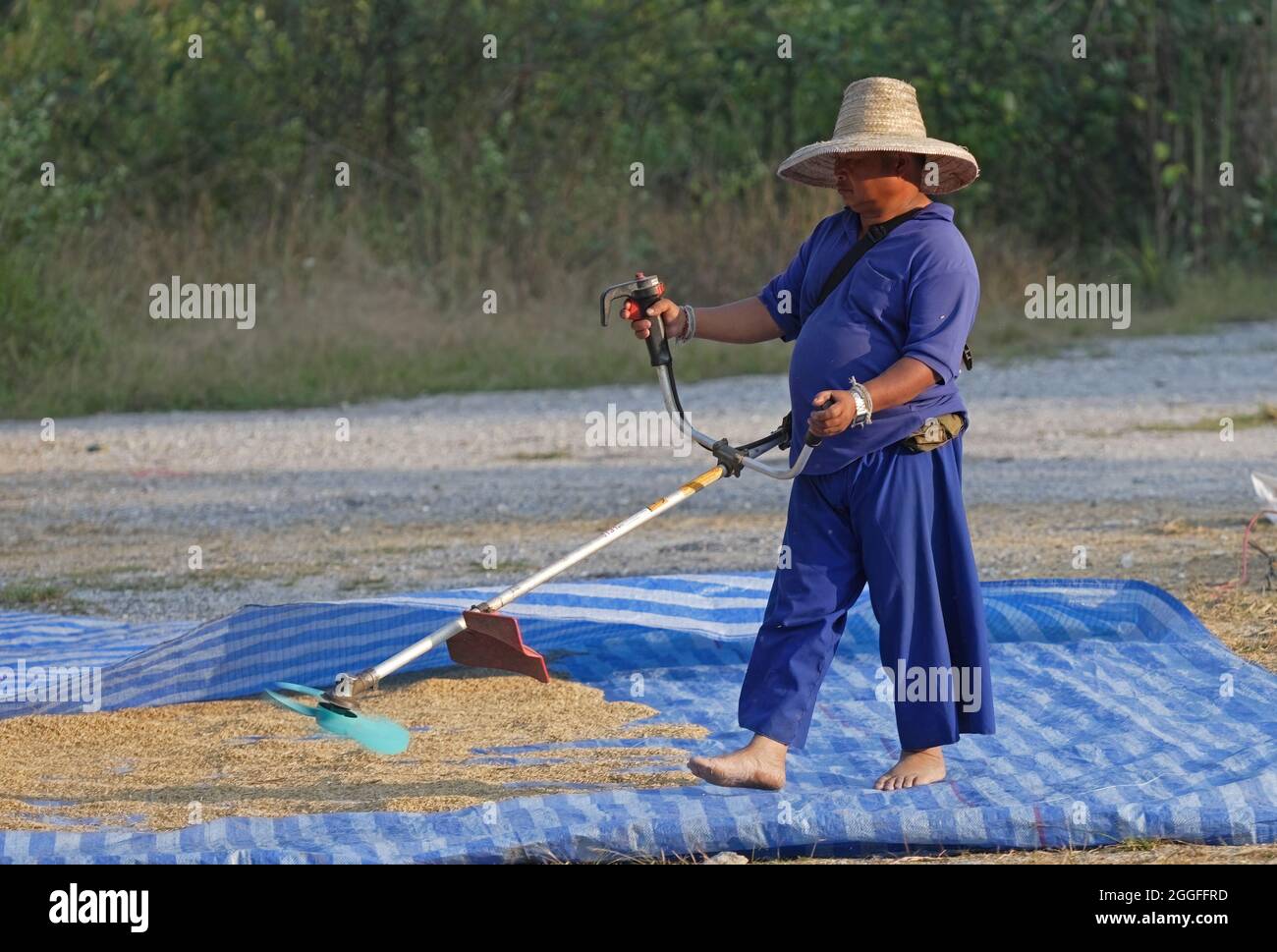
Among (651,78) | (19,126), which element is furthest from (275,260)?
(651,78)

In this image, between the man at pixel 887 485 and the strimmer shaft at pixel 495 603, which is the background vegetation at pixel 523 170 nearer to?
the strimmer shaft at pixel 495 603

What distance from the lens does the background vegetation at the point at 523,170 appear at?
1214cm

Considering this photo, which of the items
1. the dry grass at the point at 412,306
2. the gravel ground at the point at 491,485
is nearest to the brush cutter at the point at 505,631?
the gravel ground at the point at 491,485

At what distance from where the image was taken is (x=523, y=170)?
15.0 metres

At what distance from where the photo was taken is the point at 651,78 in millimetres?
15922

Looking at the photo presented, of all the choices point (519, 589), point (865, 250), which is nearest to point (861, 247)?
point (865, 250)

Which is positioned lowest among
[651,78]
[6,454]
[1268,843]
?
[1268,843]

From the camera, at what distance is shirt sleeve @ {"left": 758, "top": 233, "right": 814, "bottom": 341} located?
13.9 feet

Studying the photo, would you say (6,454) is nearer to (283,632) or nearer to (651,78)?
(283,632)

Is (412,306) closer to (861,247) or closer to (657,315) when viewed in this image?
(657,315)

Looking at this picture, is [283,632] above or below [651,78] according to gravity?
below

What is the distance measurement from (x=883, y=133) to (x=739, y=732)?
4.96 ft

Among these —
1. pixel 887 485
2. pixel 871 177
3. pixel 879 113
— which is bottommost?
pixel 887 485

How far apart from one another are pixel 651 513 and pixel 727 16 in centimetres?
1275
